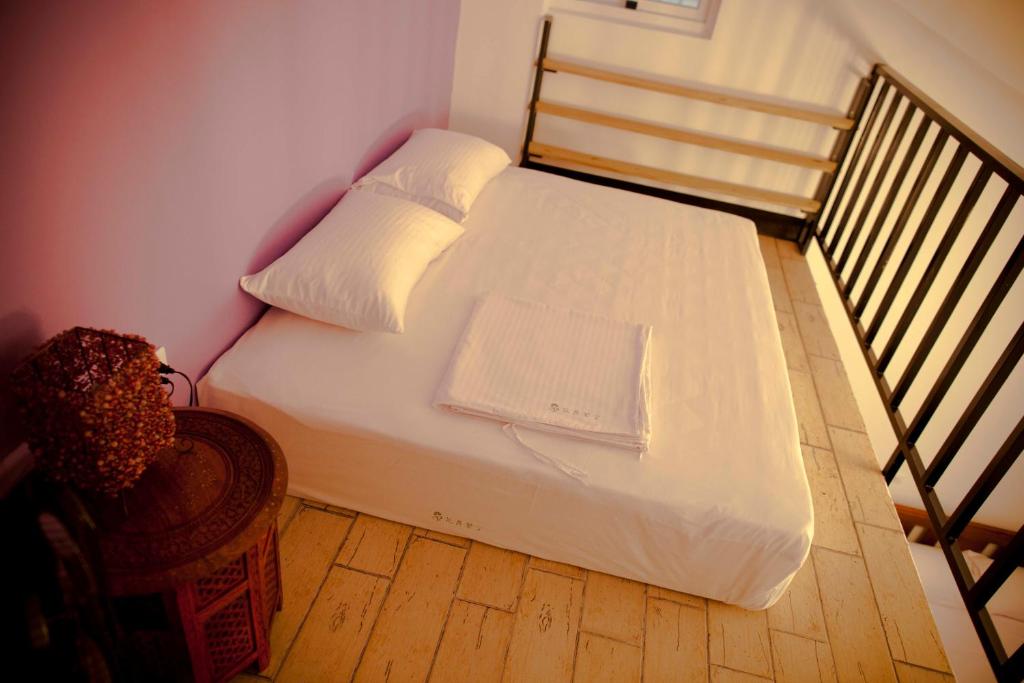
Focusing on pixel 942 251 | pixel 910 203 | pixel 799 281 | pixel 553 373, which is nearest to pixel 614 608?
pixel 553 373

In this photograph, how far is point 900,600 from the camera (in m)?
1.81

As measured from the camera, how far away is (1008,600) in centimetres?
341

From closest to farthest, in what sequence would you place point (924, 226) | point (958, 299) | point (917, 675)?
1. point (917, 675)
2. point (958, 299)
3. point (924, 226)

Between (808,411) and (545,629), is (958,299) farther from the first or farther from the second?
(545,629)

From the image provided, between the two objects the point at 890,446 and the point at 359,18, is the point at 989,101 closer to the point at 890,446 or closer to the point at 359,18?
the point at 890,446

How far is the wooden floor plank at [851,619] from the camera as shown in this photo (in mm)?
1630

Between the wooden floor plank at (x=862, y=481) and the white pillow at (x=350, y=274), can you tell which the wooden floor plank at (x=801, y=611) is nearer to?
the wooden floor plank at (x=862, y=481)

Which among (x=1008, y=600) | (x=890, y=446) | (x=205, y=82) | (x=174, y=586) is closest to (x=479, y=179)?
(x=205, y=82)

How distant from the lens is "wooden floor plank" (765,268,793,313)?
9.74 ft

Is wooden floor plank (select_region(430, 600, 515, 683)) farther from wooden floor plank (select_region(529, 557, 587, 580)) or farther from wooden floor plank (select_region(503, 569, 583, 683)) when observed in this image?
wooden floor plank (select_region(529, 557, 587, 580))

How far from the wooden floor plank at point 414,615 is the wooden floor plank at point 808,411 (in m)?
1.34

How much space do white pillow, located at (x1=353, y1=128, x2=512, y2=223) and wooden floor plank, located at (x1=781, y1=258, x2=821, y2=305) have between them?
1.60 meters

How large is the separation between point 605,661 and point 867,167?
2.55m

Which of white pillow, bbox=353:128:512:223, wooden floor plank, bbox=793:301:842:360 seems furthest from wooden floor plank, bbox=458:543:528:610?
wooden floor plank, bbox=793:301:842:360
